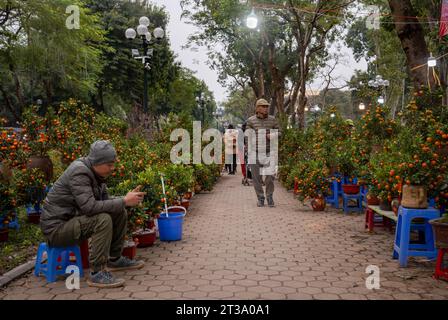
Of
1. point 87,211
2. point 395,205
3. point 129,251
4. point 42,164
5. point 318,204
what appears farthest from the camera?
point 318,204

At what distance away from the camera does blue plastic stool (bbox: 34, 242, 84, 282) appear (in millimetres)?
4656

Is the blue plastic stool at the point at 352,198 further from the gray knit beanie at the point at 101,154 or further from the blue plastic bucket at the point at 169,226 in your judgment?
the gray knit beanie at the point at 101,154

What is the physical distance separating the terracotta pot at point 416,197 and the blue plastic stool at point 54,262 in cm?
377

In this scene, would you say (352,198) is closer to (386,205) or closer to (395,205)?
(386,205)

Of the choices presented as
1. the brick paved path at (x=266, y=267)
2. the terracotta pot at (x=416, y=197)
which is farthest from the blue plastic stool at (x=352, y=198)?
the terracotta pot at (x=416, y=197)

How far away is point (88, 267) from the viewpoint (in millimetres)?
5145

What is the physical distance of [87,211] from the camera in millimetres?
4434

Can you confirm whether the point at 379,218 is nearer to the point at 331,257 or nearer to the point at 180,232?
the point at 331,257

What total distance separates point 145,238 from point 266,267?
75.6 inches

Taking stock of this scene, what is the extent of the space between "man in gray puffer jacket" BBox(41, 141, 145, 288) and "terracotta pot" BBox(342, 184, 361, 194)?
18.0ft

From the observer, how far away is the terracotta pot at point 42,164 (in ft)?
26.2

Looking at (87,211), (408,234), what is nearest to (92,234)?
(87,211)

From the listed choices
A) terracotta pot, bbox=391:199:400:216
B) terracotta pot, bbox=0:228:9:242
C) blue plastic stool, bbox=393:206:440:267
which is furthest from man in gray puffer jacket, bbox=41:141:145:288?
terracotta pot, bbox=391:199:400:216
